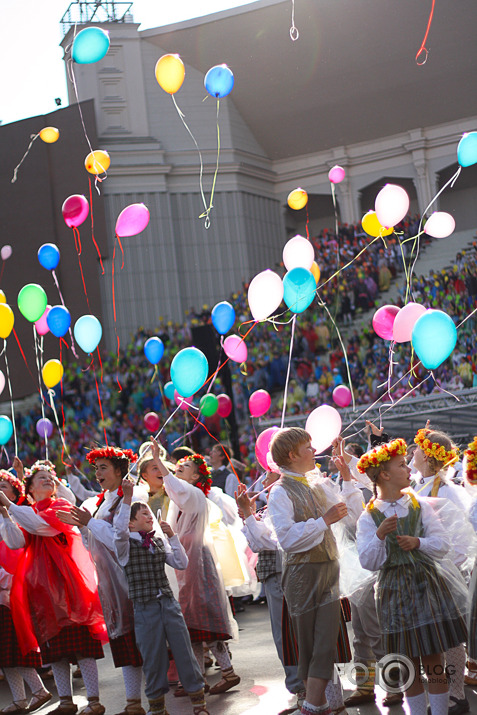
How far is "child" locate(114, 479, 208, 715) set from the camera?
4.22 meters

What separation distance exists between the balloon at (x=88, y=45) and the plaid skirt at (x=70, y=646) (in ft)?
12.9

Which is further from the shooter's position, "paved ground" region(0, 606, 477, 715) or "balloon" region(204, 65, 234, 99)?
"balloon" region(204, 65, 234, 99)

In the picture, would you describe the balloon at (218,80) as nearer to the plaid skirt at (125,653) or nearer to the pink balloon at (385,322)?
the pink balloon at (385,322)

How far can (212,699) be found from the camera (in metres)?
4.76

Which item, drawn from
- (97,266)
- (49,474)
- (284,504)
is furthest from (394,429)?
(97,266)

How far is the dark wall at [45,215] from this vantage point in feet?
66.7

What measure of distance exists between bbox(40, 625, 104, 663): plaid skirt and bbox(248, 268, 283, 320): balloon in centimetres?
248

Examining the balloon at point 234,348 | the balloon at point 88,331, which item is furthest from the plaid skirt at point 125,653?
the balloon at point 88,331

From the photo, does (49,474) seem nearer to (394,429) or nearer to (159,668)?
(159,668)

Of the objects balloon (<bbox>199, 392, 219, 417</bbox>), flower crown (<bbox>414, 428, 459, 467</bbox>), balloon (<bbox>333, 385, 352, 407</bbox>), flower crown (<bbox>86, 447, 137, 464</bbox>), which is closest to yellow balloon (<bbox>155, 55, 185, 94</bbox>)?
flower crown (<bbox>86, 447, 137, 464</bbox>)

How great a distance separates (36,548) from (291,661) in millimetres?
1685

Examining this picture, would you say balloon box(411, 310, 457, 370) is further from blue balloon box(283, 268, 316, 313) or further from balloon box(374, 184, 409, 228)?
balloon box(374, 184, 409, 228)

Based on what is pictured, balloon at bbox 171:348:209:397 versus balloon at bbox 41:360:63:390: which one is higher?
balloon at bbox 41:360:63:390

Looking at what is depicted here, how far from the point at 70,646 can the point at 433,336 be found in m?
2.68
